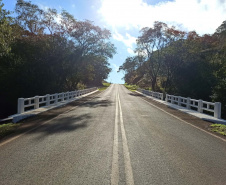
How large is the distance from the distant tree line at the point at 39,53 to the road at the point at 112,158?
10.6 m

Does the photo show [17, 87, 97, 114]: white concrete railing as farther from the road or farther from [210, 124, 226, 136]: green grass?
[210, 124, 226, 136]: green grass

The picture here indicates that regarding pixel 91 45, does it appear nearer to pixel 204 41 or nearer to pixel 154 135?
pixel 204 41

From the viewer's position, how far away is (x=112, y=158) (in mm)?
5109

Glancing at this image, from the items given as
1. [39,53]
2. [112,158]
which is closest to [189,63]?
[39,53]

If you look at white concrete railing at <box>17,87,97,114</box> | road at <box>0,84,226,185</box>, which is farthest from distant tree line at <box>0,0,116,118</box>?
road at <box>0,84,226,185</box>

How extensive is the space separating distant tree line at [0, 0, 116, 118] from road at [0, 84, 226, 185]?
10636mm

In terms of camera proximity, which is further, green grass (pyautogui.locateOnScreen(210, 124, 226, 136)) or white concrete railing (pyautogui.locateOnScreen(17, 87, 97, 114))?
white concrete railing (pyautogui.locateOnScreen(17, 87, 97, 114))

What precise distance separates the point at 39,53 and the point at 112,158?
23197mm

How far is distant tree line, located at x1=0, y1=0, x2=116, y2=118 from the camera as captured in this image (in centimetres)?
2170

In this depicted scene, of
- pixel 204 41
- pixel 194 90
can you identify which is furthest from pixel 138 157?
pixel 204 41

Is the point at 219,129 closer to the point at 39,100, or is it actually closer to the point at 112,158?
the point at 112,158

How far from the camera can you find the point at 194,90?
2797 centimetres

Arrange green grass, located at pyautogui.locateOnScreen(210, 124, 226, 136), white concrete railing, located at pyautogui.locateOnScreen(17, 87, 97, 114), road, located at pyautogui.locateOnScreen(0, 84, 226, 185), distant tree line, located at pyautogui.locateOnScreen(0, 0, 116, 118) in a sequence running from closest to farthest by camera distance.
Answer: road, located at pyautogui.locateOnScreen(0, 84, 226, 185), green grass, located at pyautogui.locateOnScreen(210, 124, 226, 136), white concrete railing, located at pyautogui.locateOnScreen(17, 87, 97, 114), distant tree line, located at pyautogui.locateOnScreen(0, 0, 116, 118)

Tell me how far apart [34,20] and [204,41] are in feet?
116
